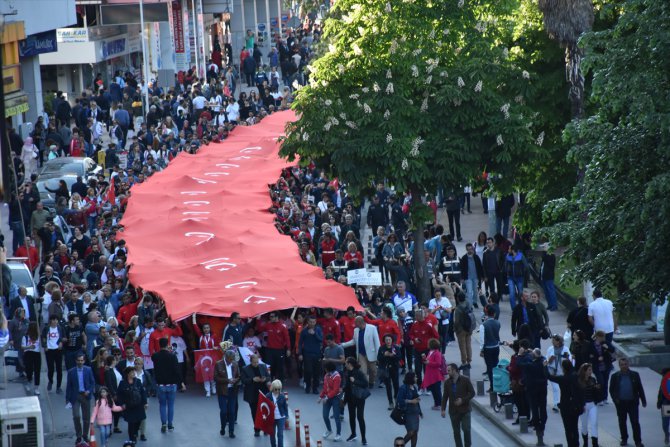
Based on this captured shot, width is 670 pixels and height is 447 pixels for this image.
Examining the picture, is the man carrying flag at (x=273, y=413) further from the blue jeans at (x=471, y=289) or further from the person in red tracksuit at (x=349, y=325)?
the blue jeans at (x=471, y=289)

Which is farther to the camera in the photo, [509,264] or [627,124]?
[509,264]

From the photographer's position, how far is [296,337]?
2427 centimetres

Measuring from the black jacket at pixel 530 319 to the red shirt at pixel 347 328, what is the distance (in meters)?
2.85

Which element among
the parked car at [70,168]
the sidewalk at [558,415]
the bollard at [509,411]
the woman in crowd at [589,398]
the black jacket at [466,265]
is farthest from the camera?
the parked car at [70,168]

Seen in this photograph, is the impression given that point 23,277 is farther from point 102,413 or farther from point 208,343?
point 102,413

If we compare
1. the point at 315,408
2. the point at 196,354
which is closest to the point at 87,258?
the point at 196,354

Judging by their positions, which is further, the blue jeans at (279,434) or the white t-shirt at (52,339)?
the white t-shirt at (52,339)

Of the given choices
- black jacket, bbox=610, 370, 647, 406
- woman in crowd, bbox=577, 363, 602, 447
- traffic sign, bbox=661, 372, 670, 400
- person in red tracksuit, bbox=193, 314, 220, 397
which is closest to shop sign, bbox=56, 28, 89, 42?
person in red tracksuit, bbox=193, 314, 220, 397

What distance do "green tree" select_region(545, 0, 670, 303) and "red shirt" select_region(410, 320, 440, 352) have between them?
326 cm

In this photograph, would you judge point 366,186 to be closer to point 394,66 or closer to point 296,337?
point 394,66

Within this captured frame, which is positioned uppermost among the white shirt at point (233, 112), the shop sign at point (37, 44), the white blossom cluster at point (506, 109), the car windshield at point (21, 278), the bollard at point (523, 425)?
the shop sign at point (37, 44)

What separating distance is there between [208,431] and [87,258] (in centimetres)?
795

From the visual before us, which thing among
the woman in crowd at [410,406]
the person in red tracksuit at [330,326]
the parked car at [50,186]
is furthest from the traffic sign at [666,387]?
the parked car at [50,186]

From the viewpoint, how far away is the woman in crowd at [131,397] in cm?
2094
